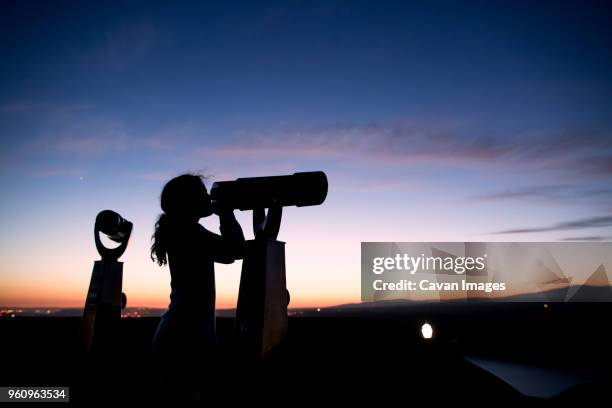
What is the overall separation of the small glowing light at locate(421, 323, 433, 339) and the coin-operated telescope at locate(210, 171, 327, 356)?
1.95 m

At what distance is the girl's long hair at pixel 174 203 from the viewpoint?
2.27 metres

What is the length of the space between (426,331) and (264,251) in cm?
242

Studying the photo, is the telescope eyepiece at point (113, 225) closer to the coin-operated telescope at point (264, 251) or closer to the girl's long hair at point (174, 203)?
the coin-operated telescope at point (264, 251)

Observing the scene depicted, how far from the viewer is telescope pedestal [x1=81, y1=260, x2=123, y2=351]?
4492 mm

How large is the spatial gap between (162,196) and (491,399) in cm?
330

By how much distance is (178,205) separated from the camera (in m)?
2.28

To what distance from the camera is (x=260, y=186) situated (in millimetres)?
3008

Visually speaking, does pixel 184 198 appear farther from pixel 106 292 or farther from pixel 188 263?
pixel 106 292

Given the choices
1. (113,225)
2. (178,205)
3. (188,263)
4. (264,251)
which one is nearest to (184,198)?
(178,205)

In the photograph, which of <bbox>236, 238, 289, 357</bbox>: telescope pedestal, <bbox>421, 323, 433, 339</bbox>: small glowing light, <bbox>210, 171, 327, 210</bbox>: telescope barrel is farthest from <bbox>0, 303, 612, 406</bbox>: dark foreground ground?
<bbox>210, 171, 327, 210</bbox>: telescope barrel

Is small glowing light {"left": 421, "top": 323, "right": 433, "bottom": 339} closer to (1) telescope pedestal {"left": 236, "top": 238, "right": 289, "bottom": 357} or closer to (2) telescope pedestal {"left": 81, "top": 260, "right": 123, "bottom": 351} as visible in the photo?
(1) telescope pedestal {"left": 236, "top": 238, "right": 289, "bottom": 357}

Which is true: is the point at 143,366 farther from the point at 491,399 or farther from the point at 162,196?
the point at 491,399

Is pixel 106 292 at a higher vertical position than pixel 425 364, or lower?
higher

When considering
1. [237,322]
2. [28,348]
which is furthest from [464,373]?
[28,348]
